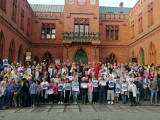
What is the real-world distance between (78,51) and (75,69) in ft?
57.3

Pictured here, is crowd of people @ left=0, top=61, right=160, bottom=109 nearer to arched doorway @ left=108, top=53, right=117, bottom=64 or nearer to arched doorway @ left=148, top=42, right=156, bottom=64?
arched doorway @ left=148, top=42, right=156, bottom=64

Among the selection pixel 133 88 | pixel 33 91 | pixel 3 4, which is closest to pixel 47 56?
pixel 3 4

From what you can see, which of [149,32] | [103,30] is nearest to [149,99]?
[149,32]

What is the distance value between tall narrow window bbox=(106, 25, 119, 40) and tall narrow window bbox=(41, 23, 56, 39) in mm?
8611

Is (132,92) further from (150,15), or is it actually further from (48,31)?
(48,31)

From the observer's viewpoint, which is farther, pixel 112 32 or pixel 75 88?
pixel 112 32

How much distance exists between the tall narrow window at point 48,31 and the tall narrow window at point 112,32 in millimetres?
8611

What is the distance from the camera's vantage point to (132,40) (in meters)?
34.4

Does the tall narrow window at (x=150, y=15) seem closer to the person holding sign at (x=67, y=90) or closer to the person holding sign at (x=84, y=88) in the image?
the person holding sign at (x=84, y=88)

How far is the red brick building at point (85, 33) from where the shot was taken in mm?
26500

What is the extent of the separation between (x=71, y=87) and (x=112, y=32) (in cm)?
2440

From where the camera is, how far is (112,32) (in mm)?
37344

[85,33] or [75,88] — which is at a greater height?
[85,33]

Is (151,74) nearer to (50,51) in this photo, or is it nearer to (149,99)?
(149,99)
